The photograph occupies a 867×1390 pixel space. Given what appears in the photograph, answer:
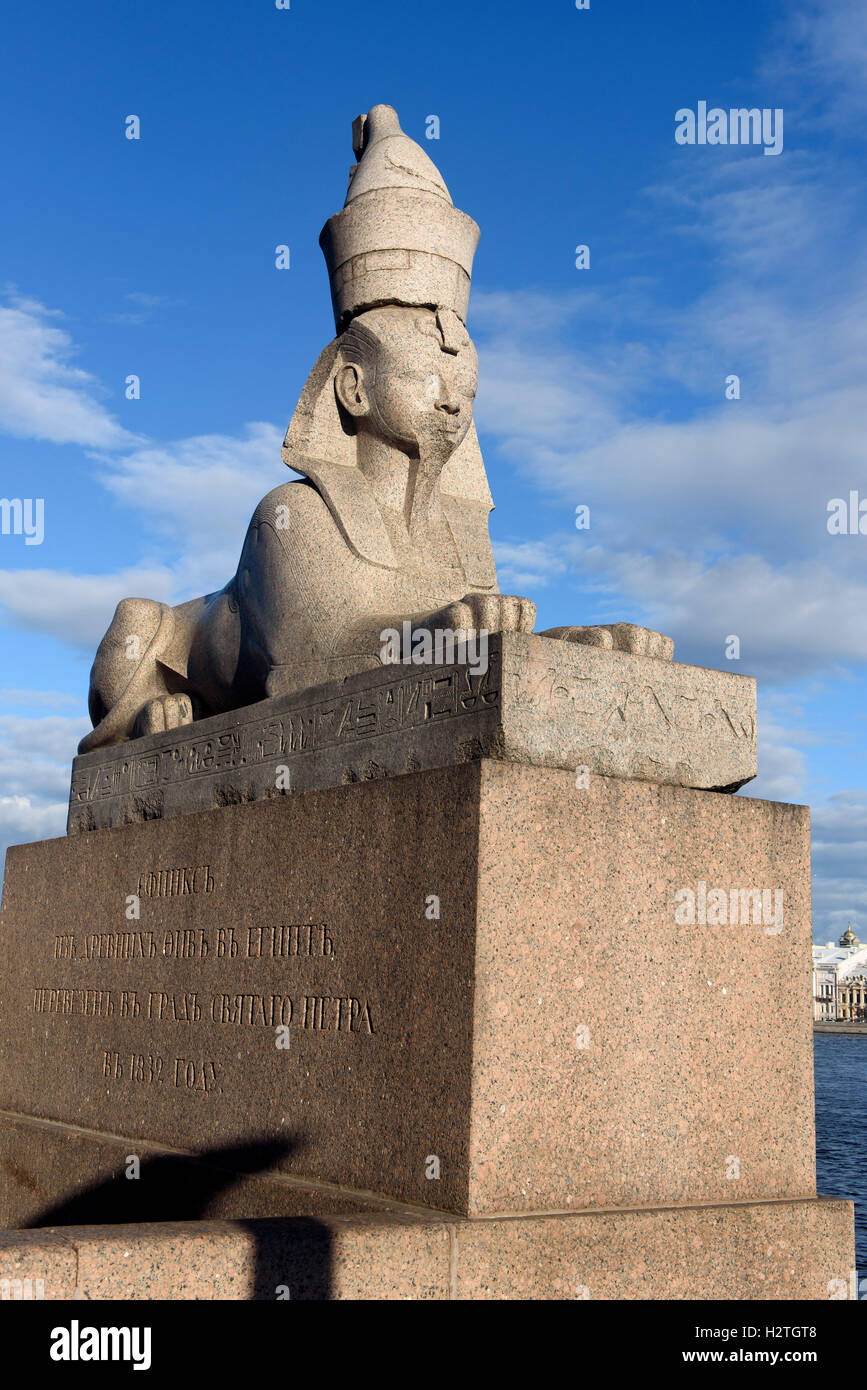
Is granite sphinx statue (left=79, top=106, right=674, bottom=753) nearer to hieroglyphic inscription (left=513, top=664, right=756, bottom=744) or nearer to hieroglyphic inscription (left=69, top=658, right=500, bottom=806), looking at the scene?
hieroglyphic inscription (left=69, top=658, right=500, bottom=806)

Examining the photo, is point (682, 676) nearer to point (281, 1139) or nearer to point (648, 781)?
point (648, 781)

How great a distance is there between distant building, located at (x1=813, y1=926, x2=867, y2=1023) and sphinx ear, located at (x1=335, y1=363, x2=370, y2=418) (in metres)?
95.0

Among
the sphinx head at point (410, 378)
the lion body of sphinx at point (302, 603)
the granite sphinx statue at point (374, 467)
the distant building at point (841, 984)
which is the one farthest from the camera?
the distant building at point (841, 984)

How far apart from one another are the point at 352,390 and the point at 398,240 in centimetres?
66

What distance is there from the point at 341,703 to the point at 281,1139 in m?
1.47

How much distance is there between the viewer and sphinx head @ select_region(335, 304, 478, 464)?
211 inches

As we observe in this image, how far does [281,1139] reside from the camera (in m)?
4.27

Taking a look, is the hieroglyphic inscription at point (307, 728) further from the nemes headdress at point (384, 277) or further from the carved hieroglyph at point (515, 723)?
the nemes headdress at point (384, 277)

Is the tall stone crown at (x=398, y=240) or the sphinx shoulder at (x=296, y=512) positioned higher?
the tall stone crown at (x=398, y=240)

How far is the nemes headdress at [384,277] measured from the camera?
5477 mm

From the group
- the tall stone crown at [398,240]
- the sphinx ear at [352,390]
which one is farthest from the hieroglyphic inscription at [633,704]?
the tall stone crown at [398,240]

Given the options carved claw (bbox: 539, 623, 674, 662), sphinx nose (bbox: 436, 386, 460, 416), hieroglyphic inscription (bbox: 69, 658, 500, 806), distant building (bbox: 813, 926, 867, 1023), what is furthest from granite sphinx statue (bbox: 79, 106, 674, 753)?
distant building (bbox: 813, 926, 867, 1023)

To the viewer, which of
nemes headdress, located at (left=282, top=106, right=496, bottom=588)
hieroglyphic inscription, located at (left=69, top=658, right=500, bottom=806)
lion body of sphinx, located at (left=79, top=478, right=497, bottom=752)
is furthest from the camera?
nemes headdress, located at (left=282, top=106, right=496, bottom=588)
